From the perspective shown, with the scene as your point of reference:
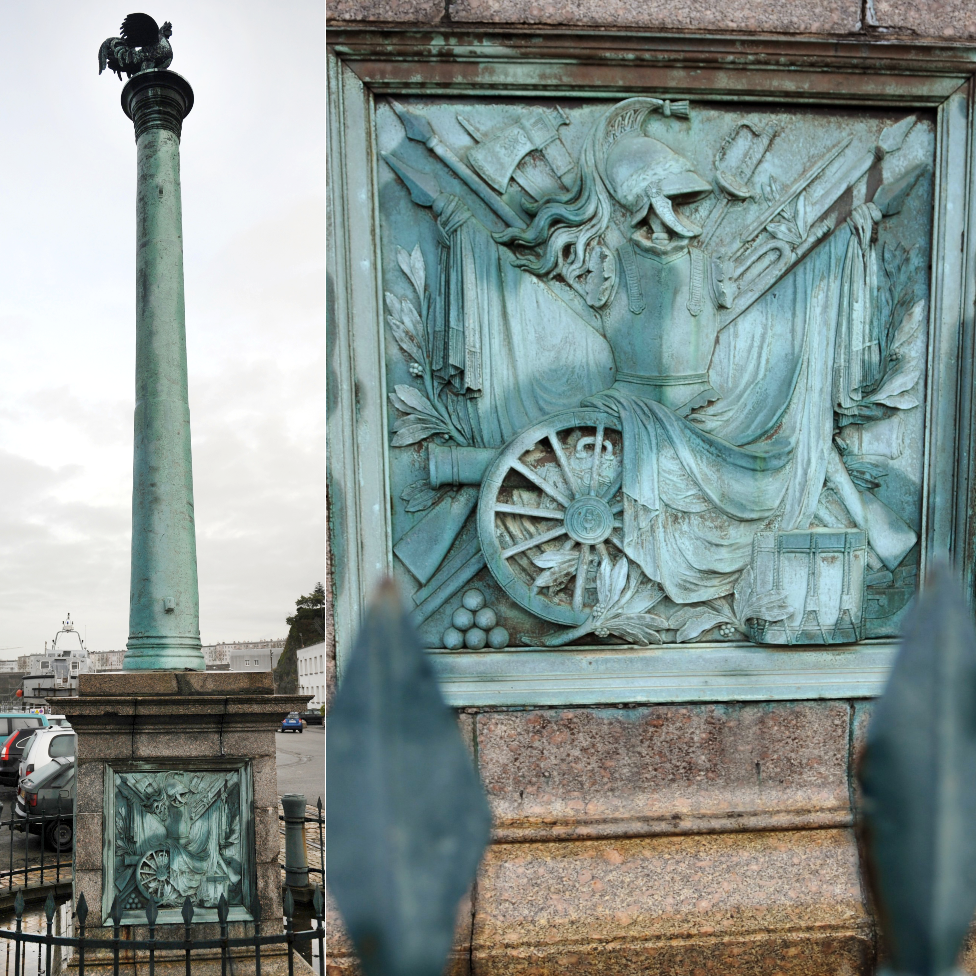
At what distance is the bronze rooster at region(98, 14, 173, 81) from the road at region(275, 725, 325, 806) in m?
6.67

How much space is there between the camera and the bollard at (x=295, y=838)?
7.32 meters

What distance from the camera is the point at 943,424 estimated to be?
448 cm

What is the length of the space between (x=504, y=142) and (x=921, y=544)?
9.05 ft

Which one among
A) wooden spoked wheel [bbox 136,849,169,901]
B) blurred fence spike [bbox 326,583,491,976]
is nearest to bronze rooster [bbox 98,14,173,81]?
wooden spoked wheel [bbox 136,849,169,901]

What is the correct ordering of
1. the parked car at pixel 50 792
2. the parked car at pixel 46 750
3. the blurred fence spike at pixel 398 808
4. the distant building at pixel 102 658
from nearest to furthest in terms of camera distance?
the blurred fence spike at pixel 398 808, the parked car at pixel 50 792, the parked car at pixel 46 750, the distant building at pixel 102 658

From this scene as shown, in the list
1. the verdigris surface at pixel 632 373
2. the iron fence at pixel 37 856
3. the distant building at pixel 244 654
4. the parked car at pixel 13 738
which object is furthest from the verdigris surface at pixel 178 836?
the distant building at pixel 244 654

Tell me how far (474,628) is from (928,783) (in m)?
3.54

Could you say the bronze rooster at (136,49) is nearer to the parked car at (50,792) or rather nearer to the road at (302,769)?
the road at (302,769)

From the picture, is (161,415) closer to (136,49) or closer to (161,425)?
(161,425)

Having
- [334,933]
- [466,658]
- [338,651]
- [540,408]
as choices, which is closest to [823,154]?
[540,408]

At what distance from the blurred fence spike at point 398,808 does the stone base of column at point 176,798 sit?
4685 millimetres

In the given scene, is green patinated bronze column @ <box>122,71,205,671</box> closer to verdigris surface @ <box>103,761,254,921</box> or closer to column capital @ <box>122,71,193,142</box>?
column capital @ <box>122,71,193,142</box>

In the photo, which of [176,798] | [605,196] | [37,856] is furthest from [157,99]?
[37,856]

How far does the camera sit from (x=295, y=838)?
24.6 feet
